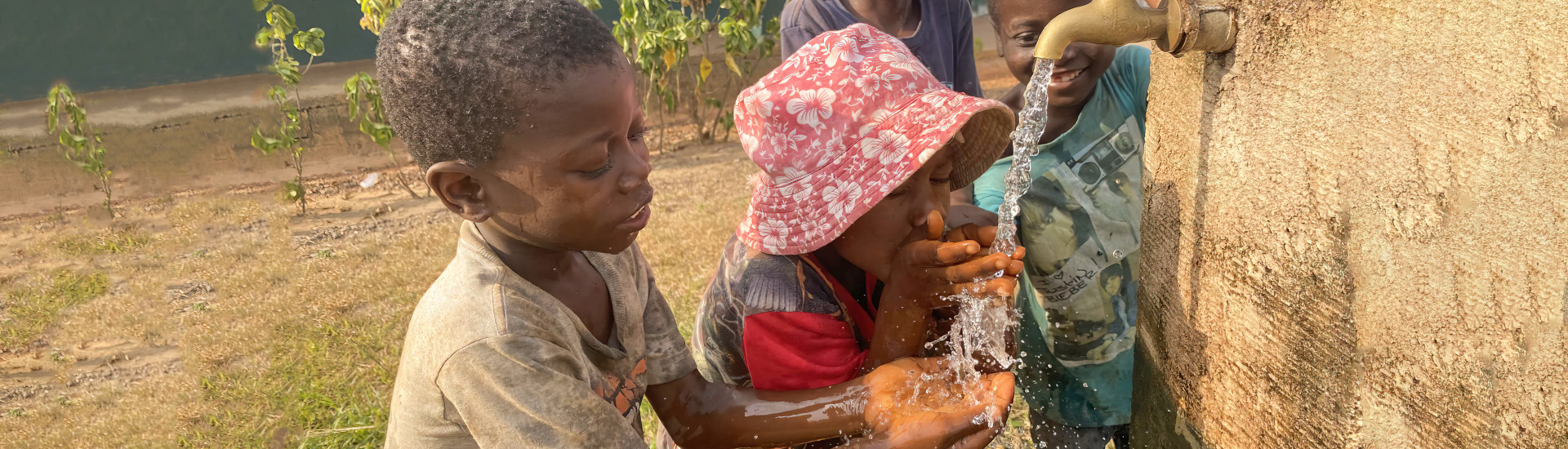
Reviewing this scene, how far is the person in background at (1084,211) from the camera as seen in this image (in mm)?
2146

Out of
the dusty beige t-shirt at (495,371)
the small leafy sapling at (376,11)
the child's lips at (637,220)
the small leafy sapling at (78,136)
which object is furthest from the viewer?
the small leafy sapling at (78,136)

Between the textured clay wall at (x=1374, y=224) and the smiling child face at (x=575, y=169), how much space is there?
0.81 m

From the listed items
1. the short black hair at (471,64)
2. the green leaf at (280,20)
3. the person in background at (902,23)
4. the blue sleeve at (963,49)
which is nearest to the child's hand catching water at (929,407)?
the short black hair at (471,64)

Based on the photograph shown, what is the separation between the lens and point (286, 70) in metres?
5.57

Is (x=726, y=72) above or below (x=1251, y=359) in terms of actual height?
below

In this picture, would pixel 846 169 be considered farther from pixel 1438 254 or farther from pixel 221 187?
pixel 221 187

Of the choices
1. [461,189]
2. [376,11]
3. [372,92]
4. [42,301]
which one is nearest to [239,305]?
[42,301]

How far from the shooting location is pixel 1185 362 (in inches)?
58.7

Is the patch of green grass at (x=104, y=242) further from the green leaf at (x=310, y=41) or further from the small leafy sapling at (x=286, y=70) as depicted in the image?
the green leaf at (x=310, y=41)

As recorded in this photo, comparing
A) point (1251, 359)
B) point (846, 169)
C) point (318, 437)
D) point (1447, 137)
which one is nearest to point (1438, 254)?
point (1447, 137)

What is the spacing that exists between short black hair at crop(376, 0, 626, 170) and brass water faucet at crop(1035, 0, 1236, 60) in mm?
624

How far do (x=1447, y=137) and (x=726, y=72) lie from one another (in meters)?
7.38

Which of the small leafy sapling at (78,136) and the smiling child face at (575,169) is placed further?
the small leafy sapling at (78,136)

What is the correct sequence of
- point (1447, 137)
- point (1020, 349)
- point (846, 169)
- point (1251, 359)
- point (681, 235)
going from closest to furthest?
point (1447, 137) → point (1251, 359) → point (846, 169) → point (1020, 349) → point (681, 235)
